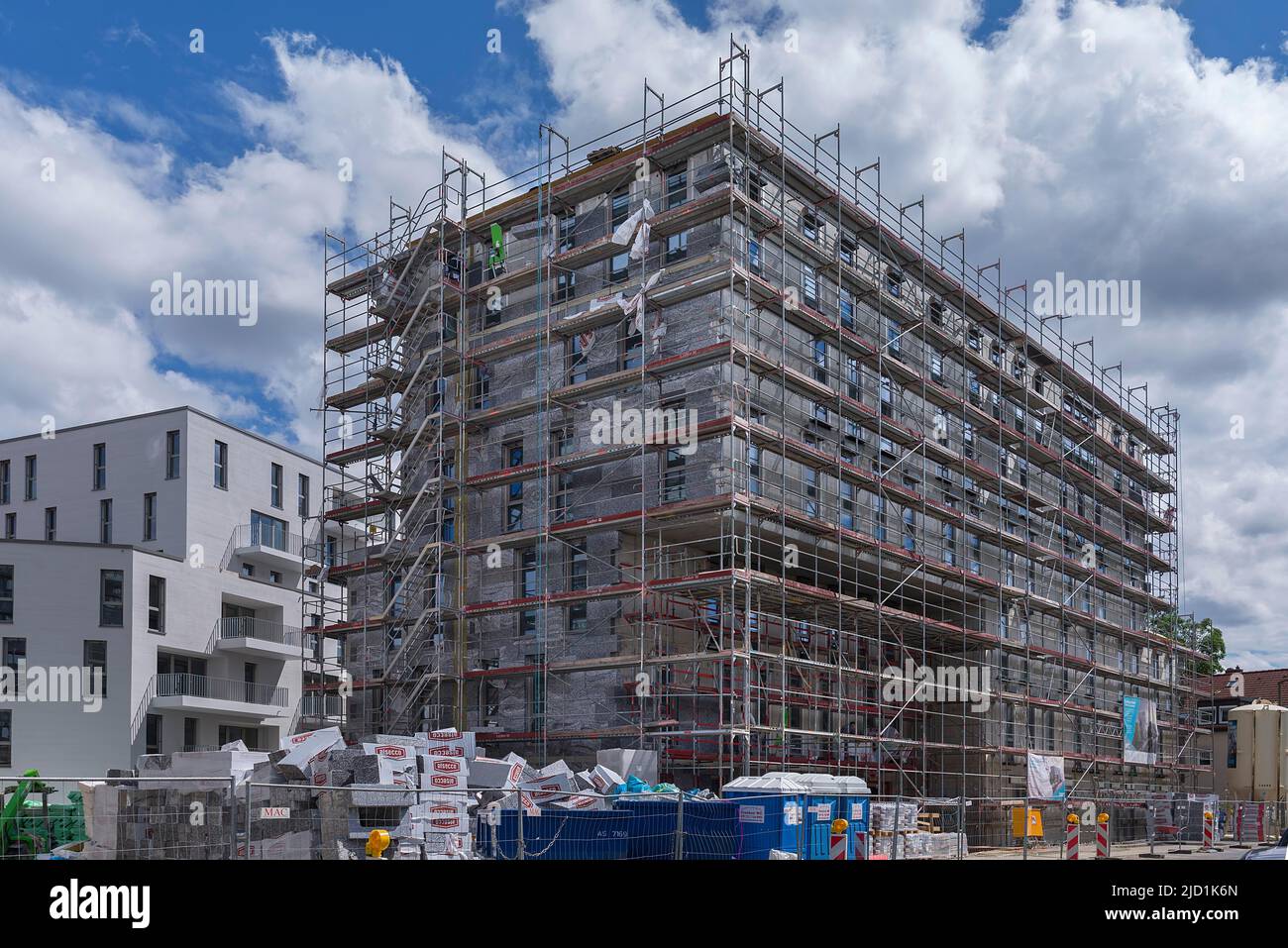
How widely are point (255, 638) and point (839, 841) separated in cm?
3151

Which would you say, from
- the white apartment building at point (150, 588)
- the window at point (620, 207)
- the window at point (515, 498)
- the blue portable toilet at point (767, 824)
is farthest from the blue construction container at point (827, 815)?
the white apartment building at point (150, 588)

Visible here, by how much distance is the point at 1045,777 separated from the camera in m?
38.2

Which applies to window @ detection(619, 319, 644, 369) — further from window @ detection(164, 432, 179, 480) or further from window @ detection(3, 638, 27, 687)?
window @ detection(3, 638, 27, 687)

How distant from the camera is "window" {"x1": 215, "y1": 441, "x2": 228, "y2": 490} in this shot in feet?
160

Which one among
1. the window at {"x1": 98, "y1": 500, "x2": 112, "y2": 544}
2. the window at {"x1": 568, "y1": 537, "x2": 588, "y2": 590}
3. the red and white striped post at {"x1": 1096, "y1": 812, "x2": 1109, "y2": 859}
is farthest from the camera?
the window at {"x1": 98, "y1": 500, "x2": 112, "y2": 544}

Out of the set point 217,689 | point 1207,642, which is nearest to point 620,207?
point 217,689

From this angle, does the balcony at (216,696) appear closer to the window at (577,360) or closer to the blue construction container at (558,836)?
the window at (577,360)

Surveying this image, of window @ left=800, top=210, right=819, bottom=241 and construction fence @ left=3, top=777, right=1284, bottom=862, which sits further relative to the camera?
window @ left=800, top=210, right=819, bottom=241

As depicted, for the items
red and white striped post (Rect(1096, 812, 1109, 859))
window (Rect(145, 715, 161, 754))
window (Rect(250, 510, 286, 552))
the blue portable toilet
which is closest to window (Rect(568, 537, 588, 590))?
the blue portable toilet

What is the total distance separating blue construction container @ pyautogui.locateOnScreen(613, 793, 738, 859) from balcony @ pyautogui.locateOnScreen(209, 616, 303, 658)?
28954 mm

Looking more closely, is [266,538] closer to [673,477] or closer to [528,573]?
[528,573]

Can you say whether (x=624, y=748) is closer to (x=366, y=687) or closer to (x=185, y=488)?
(x=366, y=687)

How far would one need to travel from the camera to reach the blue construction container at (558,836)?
58.2 feet
